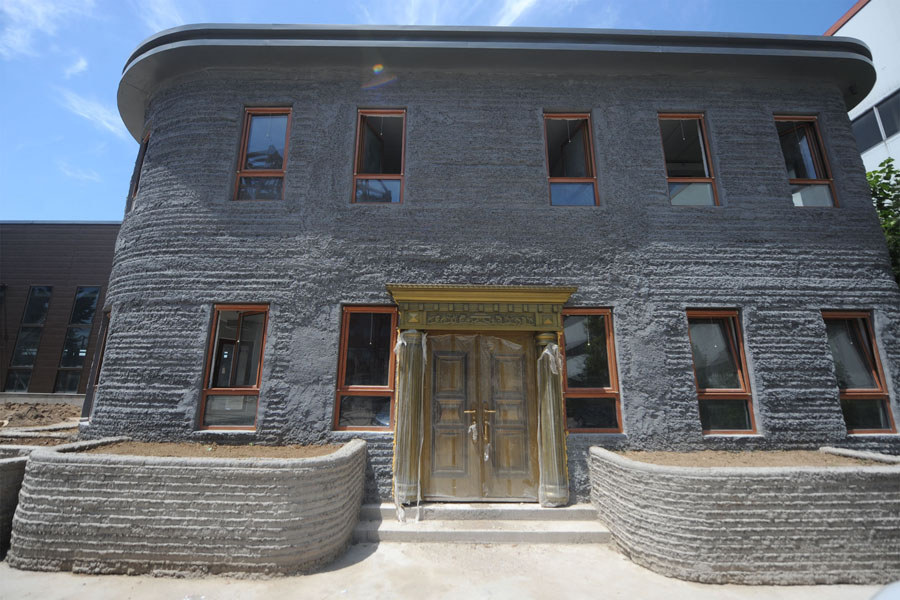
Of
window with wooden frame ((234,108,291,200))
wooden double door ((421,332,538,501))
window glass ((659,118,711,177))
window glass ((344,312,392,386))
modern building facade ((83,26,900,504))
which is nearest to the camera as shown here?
wooden double door ((421,332,538,501))

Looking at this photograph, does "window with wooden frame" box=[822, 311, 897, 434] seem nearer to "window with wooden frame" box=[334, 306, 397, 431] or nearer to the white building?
"window with wooden frame" box=[334, 306, 397, 431]

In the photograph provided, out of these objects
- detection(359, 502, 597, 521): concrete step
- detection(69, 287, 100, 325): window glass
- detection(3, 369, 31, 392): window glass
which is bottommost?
detection(359, 502, 597, 521): concrete step

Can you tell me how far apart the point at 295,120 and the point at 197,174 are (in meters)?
1.83

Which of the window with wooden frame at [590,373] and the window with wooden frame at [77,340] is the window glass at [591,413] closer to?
the window with wooden frame at [590,373]

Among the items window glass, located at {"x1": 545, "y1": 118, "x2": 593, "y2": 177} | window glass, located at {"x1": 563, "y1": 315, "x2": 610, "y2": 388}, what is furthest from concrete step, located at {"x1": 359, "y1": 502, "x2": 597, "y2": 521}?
window glass, located at {"x1": 545, "y1": 118, "x2": 593, "y2": 177}

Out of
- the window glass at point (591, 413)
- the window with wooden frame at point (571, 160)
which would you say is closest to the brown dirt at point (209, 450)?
the window glass at point (591, 413)

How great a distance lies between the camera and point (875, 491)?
13.3 feet

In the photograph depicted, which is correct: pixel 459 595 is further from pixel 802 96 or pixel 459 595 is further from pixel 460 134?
pixel 802 96

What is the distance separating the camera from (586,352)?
5922 millimetres

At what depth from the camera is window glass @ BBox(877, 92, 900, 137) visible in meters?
10.3

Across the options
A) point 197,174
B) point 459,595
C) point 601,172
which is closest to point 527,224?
point 601,172

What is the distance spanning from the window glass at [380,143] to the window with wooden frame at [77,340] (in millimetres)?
13480

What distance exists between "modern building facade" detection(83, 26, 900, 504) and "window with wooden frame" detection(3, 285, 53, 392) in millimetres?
11633

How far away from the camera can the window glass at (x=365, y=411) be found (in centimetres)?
566
